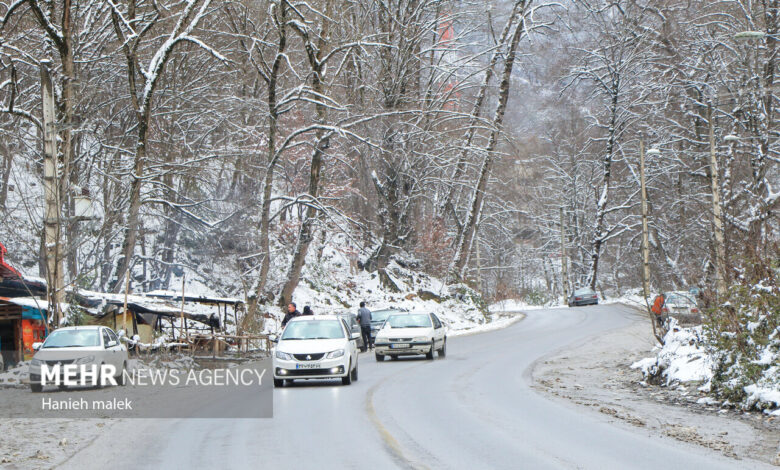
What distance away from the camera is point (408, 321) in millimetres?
29047

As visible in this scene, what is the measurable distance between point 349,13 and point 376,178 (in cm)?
878

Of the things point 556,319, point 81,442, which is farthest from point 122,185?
point 556,319

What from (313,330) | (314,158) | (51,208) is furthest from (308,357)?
(314,158)

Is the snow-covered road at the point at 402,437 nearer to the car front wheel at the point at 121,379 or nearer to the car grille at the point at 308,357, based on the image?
the car grille at the point at 308,357

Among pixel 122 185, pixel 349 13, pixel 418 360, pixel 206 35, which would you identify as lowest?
pixel 418 360

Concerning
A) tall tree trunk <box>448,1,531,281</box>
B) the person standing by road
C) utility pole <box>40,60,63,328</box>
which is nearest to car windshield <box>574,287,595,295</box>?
tall tree trunk <box>448,1,531,281</box>

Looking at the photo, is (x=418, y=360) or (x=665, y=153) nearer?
(x=418, y=360)

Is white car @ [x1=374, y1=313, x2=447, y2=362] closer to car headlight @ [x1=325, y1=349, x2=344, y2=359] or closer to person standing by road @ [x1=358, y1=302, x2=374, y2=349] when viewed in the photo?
person standing by road @ [x1=358, y1=302, x2=374, y2=349]

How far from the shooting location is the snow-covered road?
32.9ft

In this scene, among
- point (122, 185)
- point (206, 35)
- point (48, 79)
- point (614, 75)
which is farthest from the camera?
point (614, 75)

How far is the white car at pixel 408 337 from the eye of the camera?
92.1ft

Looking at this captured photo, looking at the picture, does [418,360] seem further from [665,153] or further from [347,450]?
[665,153]

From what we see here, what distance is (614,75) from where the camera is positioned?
200ft

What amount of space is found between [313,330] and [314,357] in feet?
4.53
